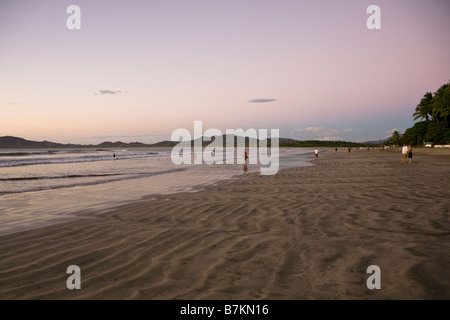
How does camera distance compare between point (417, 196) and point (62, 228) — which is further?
point (417, 196)

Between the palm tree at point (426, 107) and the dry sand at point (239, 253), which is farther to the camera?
the palm tree at point (426, 107)

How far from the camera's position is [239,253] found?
192 inches

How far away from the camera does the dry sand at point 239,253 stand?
3605 millimetres

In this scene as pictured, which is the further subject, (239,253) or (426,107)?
(426,107)

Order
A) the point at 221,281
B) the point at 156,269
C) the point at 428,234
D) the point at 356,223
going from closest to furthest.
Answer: the point at 221,281 → the point at 156,269 → the point at 428,234 → the point at 356,223

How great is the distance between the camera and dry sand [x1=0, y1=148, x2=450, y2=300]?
3.61m

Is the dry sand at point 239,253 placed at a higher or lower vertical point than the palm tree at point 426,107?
lower

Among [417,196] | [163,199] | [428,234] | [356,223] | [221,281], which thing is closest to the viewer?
[221,281]

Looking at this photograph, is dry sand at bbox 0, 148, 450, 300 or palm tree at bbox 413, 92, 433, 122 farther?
palm tree at bbox 413, 92, 433, 122

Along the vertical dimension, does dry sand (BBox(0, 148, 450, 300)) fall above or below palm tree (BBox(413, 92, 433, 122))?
below

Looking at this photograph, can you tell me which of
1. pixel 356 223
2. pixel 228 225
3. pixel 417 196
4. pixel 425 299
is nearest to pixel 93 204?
pixel 228 225

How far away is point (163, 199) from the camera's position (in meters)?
10.9
